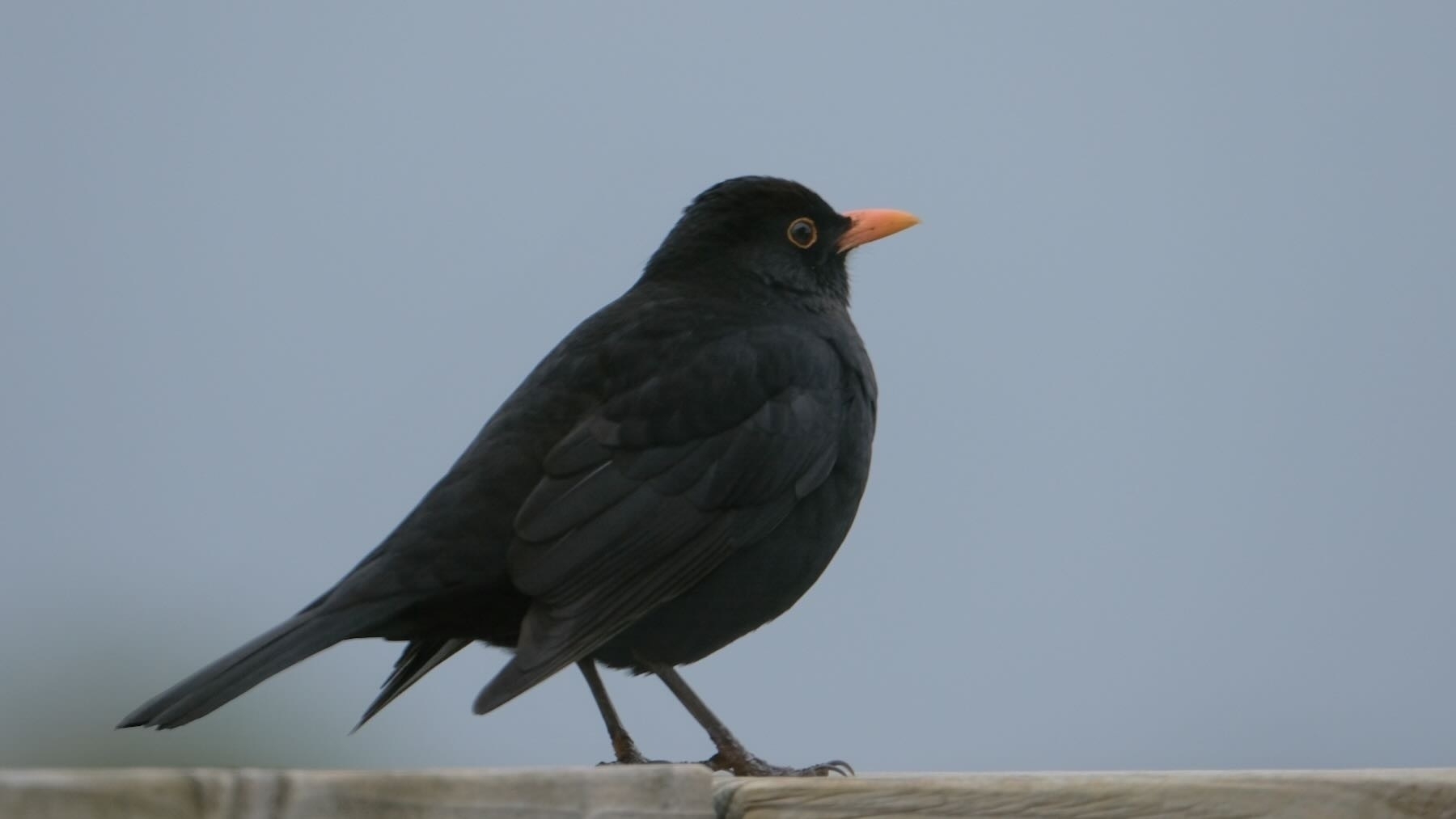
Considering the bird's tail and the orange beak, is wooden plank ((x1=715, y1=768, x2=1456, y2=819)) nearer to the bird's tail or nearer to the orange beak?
the bird's tail

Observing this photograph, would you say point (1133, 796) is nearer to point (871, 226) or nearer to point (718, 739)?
point (718, 739)

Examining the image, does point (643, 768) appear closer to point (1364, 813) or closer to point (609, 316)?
point (1364, 813)

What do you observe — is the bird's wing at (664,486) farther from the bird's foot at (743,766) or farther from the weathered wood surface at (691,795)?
the weathered wood surface at (691,795)

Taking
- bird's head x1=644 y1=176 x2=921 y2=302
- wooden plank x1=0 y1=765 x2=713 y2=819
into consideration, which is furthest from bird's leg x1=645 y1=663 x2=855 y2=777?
wooden plank x1=0 y1=765 x2=713 y2=819

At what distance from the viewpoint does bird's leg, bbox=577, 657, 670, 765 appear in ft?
14.2

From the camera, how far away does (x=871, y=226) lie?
5.22 meters

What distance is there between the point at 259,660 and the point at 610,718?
1.16 meters

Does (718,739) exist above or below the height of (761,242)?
below

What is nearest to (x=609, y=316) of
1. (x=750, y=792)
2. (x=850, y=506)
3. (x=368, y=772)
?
(x=850, y=506)

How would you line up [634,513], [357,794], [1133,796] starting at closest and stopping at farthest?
[357,794], [1133,796], [634,513]

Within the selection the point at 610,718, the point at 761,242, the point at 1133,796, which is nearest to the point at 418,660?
the point at 610,718

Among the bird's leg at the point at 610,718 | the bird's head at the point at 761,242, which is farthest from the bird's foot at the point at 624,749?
the bird's head at the point at 761,242

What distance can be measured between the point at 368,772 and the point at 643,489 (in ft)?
7.12

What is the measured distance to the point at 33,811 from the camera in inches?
63.4
